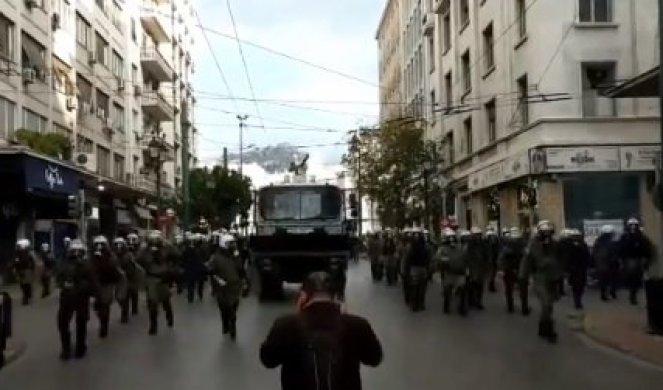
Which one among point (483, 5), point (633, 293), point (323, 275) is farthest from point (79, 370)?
point (483, 5)

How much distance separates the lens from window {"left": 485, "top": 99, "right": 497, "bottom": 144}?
126 ft

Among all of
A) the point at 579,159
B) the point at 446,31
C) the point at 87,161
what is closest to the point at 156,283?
the point at 579,159

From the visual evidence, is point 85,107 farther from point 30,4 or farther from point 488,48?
point 488,48

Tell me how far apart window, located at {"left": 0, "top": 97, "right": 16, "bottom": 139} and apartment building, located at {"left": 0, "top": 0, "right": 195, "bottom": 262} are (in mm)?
33

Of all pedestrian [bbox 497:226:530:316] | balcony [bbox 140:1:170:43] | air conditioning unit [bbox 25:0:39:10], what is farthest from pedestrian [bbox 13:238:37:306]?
balcony [bbox 140:1:170:43]

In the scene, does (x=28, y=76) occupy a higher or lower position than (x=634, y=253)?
higher

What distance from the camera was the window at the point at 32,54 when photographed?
36125 mm

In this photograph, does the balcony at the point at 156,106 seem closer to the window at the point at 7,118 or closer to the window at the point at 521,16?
the window at the point at 7,118

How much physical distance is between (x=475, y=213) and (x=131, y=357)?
1182 inches

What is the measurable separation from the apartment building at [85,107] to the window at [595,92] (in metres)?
16.4

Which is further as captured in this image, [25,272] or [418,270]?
[25,272]

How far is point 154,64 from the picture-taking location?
61594 mm

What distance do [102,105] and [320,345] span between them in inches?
1821

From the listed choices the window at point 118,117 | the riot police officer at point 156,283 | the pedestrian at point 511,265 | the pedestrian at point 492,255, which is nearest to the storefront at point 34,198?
the window at point 118,117
